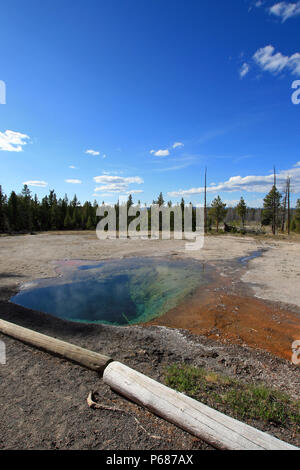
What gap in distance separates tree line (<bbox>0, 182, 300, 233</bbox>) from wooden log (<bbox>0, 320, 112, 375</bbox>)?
50.9m

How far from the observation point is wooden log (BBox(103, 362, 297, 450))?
8.75 ft

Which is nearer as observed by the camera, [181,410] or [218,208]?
[181,410]

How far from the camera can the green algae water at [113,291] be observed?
8875 mm

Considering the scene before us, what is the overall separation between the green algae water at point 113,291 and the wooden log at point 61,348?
2.62 metres

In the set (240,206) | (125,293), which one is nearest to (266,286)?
(125,293)

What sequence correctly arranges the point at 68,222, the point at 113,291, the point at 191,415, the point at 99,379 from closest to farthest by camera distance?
the point at 191,415, the point at 99,379, the point at 113,291, the point at 68,222

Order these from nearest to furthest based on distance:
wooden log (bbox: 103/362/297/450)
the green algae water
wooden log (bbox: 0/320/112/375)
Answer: wooden log (bbox: 103/362/297/450)
wooden log (bbox: 0/320/112/375)
the green algae water

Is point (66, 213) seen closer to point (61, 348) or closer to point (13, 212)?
point (13, 212)

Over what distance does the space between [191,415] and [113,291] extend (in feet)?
29.9

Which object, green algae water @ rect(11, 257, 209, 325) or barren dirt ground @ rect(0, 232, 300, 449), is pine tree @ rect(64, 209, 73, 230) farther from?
barren dirt ground @ rect(0, 232, 300, 449)

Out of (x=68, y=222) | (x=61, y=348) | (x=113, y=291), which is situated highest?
(x=68, y=222)

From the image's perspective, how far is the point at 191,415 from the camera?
3.04 metres

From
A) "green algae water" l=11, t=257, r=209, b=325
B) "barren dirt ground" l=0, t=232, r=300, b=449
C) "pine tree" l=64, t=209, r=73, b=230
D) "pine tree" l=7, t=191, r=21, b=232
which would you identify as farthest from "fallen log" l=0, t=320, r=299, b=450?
"pine tree" l=64, t=209, r=73, b=230

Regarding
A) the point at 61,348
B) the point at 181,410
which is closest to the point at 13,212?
the point at 61,348
